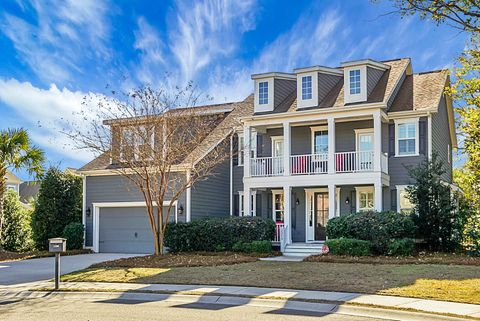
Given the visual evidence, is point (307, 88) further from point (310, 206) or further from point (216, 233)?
point (216, 233)

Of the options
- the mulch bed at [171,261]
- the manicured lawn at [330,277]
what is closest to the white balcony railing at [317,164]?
the mulch bed at [171,261]

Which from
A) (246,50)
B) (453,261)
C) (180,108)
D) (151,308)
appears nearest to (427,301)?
(151,308)

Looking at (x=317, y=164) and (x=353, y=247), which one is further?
(x=317, y=164)

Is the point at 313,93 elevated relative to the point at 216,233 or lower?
elevated

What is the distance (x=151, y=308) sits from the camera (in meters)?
11.2

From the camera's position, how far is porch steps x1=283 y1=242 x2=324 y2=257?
21.9 meters

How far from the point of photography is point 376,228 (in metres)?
19.4

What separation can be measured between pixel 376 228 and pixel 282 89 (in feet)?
28.5

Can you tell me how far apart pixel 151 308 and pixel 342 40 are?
10.8m

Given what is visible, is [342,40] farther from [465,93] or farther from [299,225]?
[299,225]

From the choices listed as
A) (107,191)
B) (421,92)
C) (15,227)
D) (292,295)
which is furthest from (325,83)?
(15,227)

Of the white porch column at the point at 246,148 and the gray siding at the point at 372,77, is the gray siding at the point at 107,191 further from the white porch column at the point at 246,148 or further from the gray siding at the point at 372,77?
the gray siding at the point at 372,77

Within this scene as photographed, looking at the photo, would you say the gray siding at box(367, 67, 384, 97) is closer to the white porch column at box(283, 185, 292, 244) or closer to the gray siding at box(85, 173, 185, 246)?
the white porch column at box(283, 185, 292, 244)

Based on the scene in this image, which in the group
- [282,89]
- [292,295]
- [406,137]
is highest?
[282,89]
